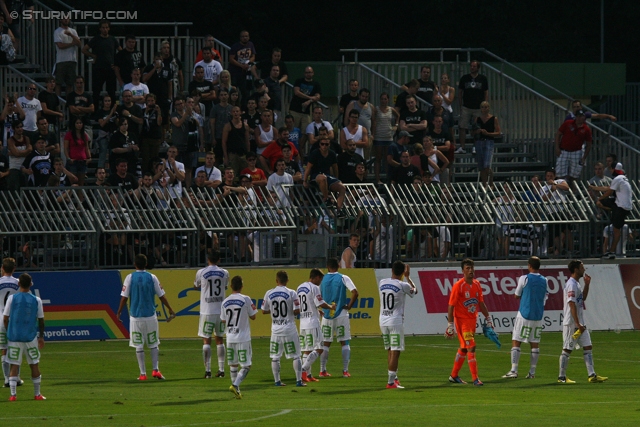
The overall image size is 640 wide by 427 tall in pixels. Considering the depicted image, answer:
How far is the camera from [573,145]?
31594 mm

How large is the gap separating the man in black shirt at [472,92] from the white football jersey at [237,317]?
15489 millimetres

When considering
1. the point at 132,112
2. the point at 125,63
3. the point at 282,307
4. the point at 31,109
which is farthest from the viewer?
the point at 125,63

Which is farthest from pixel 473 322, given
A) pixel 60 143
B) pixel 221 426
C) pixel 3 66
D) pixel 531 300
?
pixel 3 66

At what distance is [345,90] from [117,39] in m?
6.30

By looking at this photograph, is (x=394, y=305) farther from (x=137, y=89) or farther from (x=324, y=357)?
(x=137, y=89)

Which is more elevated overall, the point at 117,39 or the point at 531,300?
the point at 117,39

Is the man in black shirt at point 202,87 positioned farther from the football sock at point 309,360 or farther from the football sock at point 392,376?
the football sock at point 392,376

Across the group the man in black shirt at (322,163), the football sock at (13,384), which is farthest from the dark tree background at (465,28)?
the football sock at (13,384)

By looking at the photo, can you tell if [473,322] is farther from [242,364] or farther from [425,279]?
[425,279]

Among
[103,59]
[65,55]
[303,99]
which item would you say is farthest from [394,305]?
[65,55]

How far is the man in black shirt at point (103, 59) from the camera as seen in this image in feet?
101

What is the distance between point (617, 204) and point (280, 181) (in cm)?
767

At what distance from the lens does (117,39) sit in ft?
107

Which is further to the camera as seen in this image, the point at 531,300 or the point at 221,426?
the point at 531,300
